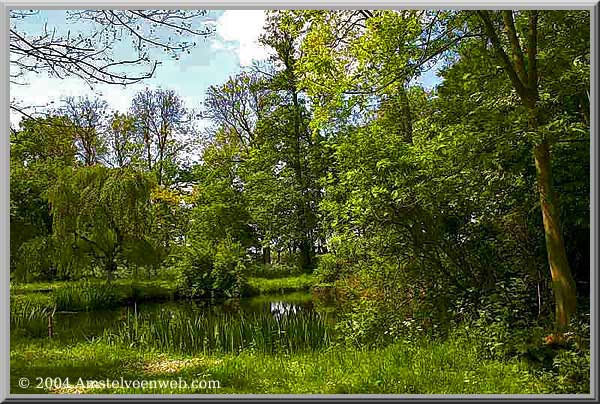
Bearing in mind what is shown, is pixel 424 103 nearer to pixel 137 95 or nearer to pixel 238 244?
pixel 238 244

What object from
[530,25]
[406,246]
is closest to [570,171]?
[530,25]

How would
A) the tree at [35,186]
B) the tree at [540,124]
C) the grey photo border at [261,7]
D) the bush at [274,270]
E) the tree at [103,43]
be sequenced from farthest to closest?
1. the bush at [274,270]
2. the tree at [35,186]
3. the tree at [540,124]
4. the tree at [103,43]
5. the grey photo border at [261,7]

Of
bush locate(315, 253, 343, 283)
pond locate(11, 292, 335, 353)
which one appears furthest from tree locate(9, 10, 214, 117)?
bush locate(315, 253, 343, 283)

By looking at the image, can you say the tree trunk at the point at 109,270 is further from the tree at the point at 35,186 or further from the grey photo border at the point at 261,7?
the grey photo border at the point at 261,7

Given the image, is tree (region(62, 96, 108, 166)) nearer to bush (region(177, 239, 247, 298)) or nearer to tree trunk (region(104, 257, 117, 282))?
tree trunk (region(104, 257, 117, 282))

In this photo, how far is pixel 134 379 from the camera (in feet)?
11.3

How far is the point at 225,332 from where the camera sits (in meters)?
4.39

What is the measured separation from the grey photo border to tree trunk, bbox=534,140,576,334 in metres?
0.66

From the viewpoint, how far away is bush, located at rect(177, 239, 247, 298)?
171 inches

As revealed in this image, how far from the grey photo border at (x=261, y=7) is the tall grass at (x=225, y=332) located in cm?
116

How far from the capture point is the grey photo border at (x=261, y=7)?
300 cm

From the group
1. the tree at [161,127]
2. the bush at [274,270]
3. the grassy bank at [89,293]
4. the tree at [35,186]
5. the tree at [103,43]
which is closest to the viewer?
the tree at [103,43]

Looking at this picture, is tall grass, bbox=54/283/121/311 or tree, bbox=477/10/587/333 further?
tall grass, bbox=54/283/121/311

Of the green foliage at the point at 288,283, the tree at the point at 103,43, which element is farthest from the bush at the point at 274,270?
the tree at the point at 103,43
